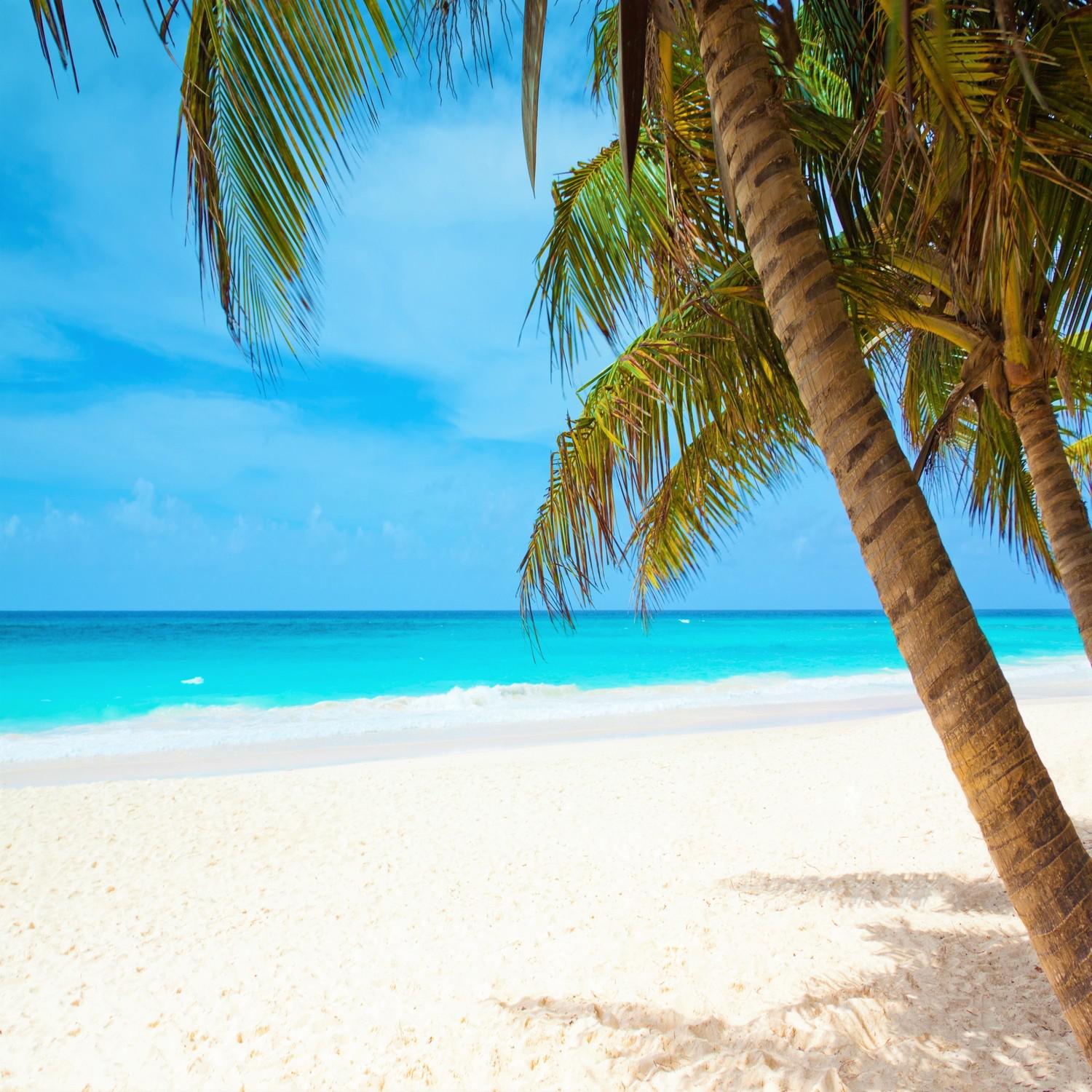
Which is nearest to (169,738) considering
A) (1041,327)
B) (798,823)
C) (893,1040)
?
(798,823)

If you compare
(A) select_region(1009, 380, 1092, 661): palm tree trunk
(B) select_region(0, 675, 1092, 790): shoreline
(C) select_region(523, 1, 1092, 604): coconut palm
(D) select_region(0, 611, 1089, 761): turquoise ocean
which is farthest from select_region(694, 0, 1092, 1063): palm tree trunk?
(B) select_region(0, 675, 1092, 790): shoreline

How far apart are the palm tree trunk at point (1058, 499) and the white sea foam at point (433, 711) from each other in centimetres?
1106

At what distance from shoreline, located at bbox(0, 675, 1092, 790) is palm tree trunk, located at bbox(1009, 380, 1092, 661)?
862 centimetres

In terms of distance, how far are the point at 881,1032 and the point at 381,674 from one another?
26.9 m

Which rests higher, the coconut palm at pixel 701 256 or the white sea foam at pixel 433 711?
the coconut palm at pixel 701 256

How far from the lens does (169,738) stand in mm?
12688

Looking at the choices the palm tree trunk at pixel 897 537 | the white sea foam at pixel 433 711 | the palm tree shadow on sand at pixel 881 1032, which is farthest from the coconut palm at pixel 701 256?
the white sea foam at pixel 433 711

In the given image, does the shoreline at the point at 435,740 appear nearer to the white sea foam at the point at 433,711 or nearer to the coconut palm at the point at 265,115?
the white sea foam at the point at 433,711

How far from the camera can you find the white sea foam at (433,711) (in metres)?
12.5

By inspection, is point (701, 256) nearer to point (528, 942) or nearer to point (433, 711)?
point (528, 942)

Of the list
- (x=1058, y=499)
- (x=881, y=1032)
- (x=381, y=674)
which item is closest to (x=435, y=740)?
(x=881, y=1032)

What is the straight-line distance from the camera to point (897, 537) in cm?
175

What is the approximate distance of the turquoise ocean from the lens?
1522 centimetres

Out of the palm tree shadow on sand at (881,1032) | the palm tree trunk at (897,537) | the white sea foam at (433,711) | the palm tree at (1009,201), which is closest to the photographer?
the palm tree trunk at (897,537)
